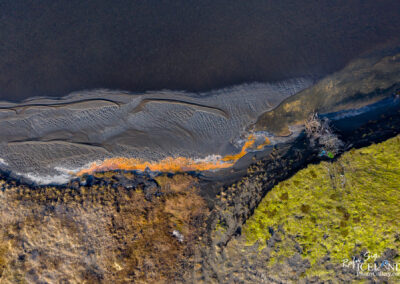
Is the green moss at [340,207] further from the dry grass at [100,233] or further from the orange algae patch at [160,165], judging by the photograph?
the dry grass at [100,233]

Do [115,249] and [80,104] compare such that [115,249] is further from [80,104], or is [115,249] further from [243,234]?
[80,104]

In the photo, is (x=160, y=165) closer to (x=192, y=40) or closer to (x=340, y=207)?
(x=192, y=40)

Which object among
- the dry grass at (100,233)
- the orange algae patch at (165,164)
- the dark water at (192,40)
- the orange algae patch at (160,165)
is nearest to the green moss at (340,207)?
the orange algae patch at (165,164)

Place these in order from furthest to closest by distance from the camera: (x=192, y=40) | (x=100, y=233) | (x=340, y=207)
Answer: (x=192, y=40) → (x=100, y=233) → (x=340, y=207)

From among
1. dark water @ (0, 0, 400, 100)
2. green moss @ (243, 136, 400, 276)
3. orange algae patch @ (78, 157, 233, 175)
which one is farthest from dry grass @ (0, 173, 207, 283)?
dark water @ (0, 0, 400, 100)

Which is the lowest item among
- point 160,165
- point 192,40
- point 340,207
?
point 340,207

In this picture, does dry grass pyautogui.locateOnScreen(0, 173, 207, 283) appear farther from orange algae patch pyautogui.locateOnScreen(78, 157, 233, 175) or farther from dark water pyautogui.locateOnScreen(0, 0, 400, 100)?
dark water pyautogui.locateOnScreen(0, 0, 400, 100)

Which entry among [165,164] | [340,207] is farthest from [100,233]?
[340,207]
